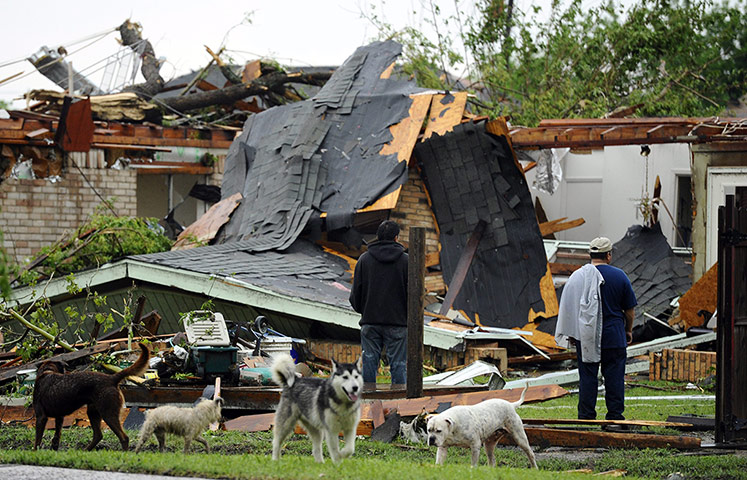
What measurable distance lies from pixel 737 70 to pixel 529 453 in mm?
35433

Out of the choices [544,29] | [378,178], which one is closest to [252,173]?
[378,178]

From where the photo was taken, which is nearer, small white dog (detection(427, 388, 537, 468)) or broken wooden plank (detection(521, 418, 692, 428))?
small white dog (detection(427, 388, 537, 468))

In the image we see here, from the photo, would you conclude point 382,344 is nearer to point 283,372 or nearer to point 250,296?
point 283,372

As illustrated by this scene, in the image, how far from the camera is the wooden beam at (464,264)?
1655 cm

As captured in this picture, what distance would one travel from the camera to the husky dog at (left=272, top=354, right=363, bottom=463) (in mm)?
6648

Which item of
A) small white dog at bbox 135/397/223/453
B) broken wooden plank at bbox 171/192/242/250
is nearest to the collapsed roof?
broken wooden plank at bbox 171/192/242/250

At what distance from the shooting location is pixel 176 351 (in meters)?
10.5

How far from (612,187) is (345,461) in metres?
21.3

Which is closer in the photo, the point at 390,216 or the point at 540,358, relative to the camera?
the point at 540,358

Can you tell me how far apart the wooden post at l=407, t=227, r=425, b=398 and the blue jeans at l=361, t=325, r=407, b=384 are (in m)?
0.41

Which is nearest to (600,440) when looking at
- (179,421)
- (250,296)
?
(179,421)

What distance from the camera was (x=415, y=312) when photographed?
920cm

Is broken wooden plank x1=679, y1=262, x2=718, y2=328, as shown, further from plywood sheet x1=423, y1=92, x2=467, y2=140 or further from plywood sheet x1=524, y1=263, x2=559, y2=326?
plywood sheet x1=423, y1=92, x2=467, y2=140

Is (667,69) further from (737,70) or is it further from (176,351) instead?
(176,351)
